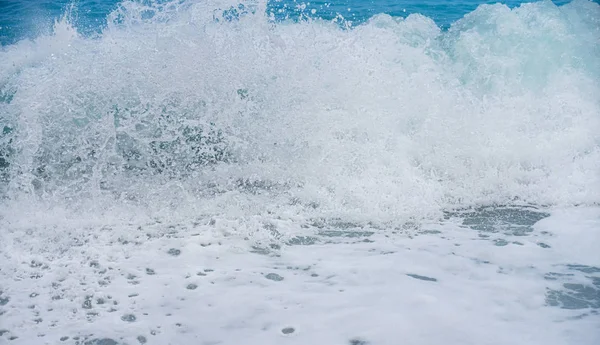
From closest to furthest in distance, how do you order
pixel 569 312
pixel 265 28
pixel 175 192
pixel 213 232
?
pixel 569 312, pixel 213 232, pixel 175 192, pixel 265 28

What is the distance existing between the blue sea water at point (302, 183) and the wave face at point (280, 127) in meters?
0.03

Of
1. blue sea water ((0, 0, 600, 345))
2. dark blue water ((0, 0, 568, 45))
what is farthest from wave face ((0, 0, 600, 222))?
dark blue water ((0, 0, 568, 45))

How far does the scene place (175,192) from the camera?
433cm

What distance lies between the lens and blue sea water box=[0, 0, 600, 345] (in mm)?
2764

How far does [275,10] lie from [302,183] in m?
6.38

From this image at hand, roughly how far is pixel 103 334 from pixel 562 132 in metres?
5.14

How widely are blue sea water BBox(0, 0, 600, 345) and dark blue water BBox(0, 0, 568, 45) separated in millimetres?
2224

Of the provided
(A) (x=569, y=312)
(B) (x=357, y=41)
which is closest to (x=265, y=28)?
(B) (x=357, y=41)

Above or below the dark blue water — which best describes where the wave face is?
below

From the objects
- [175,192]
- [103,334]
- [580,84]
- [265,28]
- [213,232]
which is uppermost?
[265,28]

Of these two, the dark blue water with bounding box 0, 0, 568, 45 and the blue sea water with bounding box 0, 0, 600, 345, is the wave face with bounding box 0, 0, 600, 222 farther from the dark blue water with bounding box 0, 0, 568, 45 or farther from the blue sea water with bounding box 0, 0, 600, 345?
the dark blue water with bounding box 0, 0, 568, 45

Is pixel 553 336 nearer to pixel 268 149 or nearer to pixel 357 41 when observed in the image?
pixel 268 149

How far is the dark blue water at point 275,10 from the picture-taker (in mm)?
9172

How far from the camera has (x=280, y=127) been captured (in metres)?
5.09
